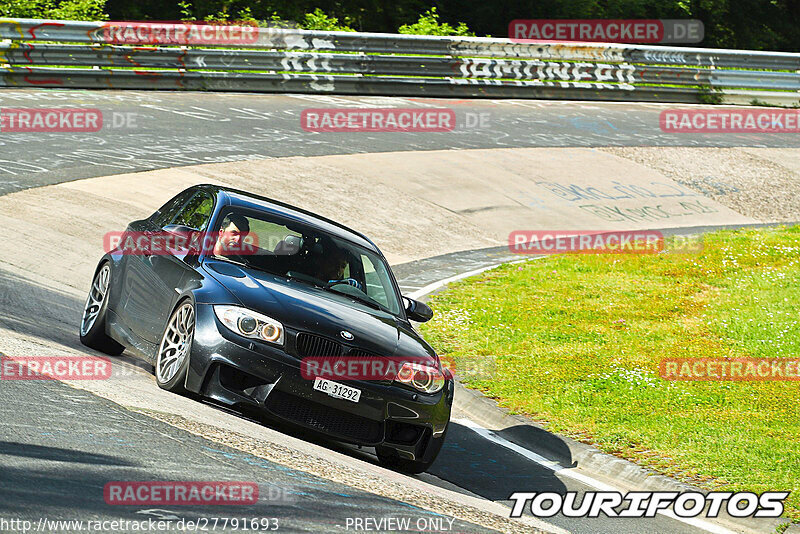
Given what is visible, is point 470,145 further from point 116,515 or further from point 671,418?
point 116,515

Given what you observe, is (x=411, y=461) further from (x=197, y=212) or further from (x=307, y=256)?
(x=197, y=212)

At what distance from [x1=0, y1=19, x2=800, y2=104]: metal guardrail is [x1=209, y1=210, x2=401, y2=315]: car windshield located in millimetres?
14808

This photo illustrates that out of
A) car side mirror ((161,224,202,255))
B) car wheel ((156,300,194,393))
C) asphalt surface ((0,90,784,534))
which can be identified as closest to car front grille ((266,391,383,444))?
asphalt surface ((0,90,784,534))

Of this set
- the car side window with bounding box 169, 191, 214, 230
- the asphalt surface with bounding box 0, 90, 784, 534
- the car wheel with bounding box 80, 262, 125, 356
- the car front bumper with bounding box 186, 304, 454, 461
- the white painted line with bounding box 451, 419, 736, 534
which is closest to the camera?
the asphalt surface with bounding box 0, 90, 784, 534

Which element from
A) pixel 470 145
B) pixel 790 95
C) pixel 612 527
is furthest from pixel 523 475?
pixel 790 95

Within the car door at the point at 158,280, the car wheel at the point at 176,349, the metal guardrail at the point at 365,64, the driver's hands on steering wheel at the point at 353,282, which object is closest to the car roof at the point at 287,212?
the car door at the point at 158,280

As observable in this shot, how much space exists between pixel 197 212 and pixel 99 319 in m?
1.23

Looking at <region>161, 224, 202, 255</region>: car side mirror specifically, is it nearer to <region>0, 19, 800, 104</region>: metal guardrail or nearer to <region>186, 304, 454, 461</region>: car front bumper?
<region>186, 304, 454, 461</region>: car front bumper

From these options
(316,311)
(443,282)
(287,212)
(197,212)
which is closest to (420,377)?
(316,311)

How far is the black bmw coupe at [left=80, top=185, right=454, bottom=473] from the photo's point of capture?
7.13m

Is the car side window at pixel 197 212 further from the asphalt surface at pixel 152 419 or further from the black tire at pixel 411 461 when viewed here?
the black tire at pixel 411 461

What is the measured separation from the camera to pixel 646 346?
11750 mm

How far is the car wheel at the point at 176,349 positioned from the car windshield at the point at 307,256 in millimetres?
703

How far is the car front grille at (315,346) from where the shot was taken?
7164mm
